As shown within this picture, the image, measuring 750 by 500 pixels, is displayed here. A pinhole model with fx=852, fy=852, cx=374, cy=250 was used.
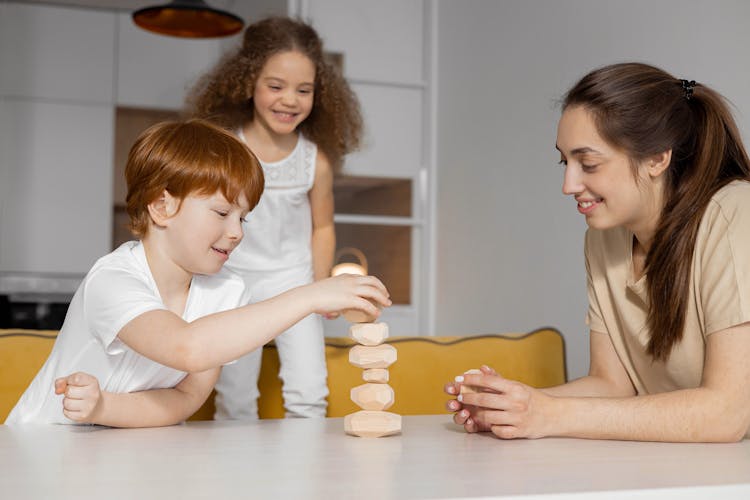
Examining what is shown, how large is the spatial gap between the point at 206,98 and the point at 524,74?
4.35ft

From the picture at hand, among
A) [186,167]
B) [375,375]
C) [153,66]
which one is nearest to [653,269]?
[375,375]

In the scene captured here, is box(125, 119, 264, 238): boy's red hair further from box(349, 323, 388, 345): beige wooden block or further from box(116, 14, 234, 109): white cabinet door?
box(116, 14, 234, 109): white cabinet door

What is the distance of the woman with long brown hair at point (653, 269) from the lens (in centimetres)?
108

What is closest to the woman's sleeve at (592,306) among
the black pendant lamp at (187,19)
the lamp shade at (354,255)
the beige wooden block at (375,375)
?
the beige wooden block at (375,375)

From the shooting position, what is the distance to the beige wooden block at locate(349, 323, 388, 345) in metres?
1.04

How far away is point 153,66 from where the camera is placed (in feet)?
16.3

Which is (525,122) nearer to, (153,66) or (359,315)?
(359,315)

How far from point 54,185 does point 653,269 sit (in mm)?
4215

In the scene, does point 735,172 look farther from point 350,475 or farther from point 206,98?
point 206,98

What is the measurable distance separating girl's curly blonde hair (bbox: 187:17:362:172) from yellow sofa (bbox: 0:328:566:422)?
0.64m

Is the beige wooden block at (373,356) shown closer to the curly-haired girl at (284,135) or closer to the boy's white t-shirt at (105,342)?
the boy's white t-shirt at (105,342)

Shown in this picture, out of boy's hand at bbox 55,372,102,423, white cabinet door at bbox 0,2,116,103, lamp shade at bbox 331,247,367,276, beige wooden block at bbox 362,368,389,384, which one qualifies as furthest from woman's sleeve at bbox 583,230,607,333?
white cabinet door at bbox 0,2,116,103

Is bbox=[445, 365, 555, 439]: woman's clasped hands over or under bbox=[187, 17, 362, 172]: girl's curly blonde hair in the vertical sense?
under

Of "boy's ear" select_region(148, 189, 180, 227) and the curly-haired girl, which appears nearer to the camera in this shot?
"boy's ear" select_region(148, 189, 180, 227)
